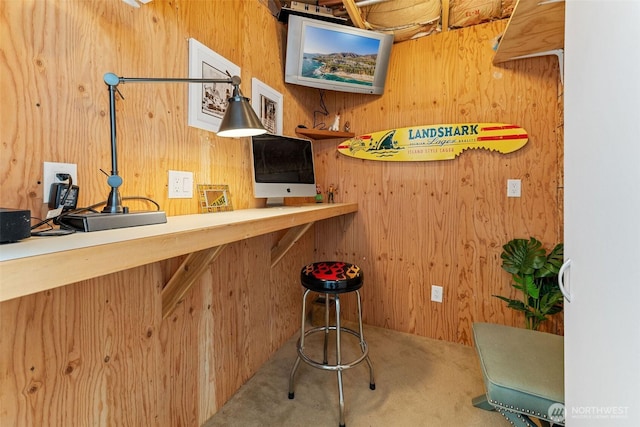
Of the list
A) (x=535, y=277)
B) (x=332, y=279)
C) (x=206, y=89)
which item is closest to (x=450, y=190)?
(x=535, y=277)

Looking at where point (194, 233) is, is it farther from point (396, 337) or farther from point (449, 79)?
point (449, 79)

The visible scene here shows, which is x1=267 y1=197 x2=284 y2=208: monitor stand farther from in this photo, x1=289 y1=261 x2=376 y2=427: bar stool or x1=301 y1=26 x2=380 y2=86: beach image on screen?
x1=301 y1=26 x2=380 y2=86: beach image on screen

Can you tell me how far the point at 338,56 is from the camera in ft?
7.07

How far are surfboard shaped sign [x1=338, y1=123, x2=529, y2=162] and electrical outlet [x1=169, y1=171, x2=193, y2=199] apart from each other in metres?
1.49

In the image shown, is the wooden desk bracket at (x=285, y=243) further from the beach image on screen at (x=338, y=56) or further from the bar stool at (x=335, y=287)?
the beach image on screen at (x=338, y=56)

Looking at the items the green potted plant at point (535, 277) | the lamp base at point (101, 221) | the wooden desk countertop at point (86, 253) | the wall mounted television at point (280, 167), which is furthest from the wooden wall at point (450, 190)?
the lamp base at point (101, 221)

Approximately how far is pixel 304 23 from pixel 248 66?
56 centimetres

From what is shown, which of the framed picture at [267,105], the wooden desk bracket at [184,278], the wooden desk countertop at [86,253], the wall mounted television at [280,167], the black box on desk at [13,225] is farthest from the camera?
the framed picture at [267,105]

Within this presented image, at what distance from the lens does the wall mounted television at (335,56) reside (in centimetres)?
203

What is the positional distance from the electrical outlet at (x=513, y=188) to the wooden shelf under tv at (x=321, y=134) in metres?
1.23

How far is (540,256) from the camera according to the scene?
1.83 meters

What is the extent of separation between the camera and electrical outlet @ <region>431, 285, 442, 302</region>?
228 cm

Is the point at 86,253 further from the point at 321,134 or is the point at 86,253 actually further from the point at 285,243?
the point at 321,134

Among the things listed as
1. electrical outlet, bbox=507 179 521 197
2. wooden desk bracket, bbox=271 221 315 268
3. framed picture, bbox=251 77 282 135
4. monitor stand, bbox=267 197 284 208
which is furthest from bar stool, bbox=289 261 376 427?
electrical outlet, bbox=507 179 521 197
